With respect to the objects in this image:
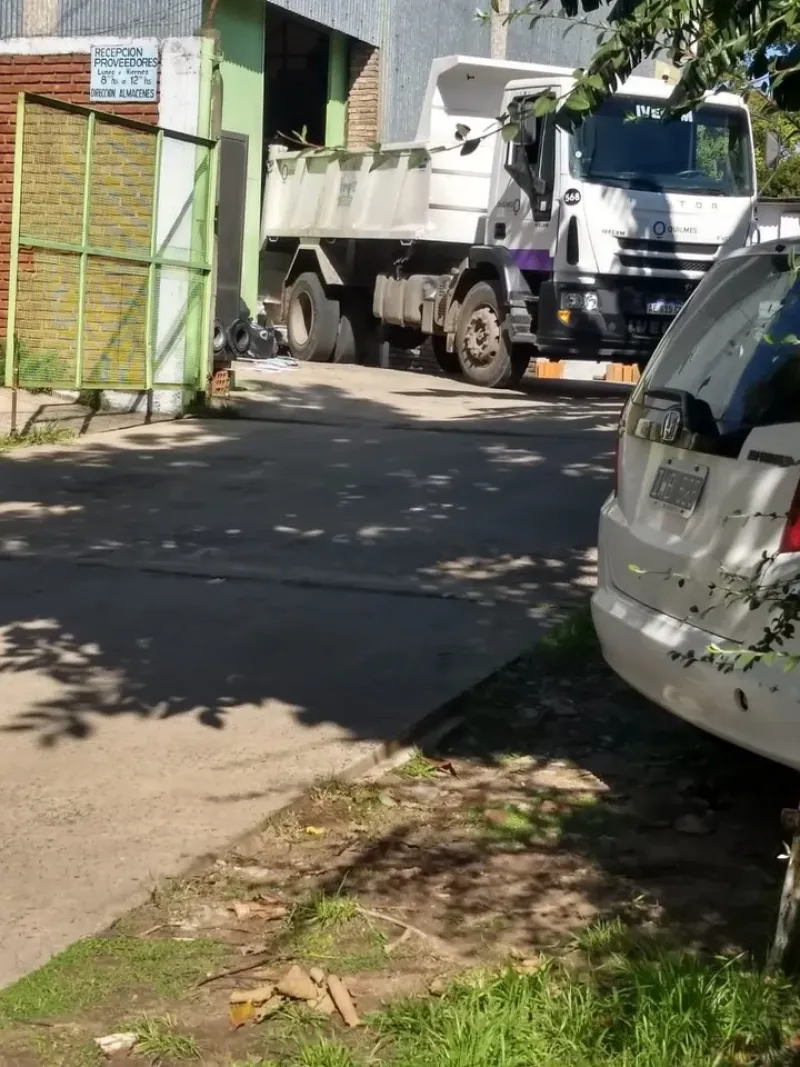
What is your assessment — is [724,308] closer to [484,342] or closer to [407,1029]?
[407,1029]

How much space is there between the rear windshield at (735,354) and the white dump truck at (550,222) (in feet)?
33.0

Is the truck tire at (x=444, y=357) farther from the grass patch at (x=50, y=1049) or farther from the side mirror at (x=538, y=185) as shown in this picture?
the grass patch at (x=50, y=1049)

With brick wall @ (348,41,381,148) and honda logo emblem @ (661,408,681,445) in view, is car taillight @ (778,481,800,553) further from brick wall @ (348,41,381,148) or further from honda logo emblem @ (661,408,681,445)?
brick wall @ (348,41,381,148)

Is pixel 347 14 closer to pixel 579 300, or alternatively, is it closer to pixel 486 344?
pixel 486 344

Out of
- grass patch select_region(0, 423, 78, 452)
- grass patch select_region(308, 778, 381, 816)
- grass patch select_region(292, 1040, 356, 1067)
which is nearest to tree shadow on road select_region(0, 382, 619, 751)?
grass patch select_region(0, 423, 78, 452)

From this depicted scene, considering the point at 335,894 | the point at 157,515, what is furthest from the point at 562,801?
the point at 157,515

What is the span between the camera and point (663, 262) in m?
16.9

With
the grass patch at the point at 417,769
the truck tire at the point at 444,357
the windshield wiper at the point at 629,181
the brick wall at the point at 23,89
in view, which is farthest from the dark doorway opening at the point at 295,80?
the grass patch at the point at 417,769

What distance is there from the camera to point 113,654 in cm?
698

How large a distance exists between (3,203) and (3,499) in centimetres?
593

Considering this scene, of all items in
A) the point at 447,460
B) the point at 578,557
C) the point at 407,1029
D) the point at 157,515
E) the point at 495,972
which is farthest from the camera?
the point at 447,460

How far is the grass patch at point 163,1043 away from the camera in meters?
3.74

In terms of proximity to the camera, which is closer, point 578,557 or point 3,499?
point 578,557

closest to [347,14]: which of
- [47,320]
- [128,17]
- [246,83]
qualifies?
[246,83]
